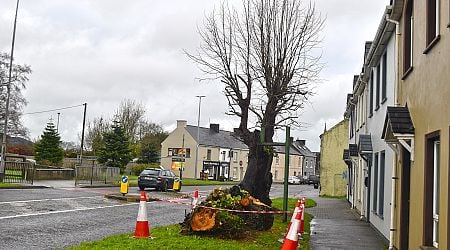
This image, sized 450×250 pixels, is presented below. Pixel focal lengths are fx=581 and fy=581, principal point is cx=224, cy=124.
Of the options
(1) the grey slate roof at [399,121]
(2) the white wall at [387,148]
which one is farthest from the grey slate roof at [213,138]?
(1) the grey slate roof at [399,121]

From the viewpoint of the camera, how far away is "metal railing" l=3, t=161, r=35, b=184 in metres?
34.6

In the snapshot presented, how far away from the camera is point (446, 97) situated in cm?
788

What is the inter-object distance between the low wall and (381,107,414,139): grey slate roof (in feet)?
103

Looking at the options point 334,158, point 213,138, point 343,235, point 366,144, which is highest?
point 213,138

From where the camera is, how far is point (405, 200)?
38.5 ft

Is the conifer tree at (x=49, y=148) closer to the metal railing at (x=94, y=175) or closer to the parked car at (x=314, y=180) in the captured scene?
the metal railing at (x=94, y=175)

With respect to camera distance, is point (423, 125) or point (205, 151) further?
point (205, 151)

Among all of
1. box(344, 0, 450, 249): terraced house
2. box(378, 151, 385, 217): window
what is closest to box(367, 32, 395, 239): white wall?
box(344, 0, 450, 249): terraced house

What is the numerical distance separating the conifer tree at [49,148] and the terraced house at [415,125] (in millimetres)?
45968

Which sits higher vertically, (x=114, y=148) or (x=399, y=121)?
(x=114, y=148)

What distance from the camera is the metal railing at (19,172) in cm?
3460

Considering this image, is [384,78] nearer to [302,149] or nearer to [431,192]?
[431,192]

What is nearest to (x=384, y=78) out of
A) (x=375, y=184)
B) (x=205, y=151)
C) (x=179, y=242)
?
(x=375, y=184)

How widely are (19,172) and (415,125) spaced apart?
2981 cm
